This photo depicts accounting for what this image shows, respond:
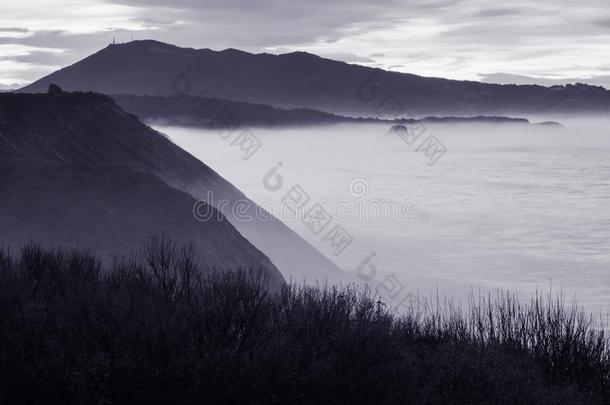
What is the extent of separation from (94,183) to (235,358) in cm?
3202

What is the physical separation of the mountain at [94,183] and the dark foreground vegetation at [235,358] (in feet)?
69.4

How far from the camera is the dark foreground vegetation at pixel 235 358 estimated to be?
16.4 metres

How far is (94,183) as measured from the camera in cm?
4769

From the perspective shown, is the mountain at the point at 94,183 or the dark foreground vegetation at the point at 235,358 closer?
the dark foreground vegetation at the point at 235,358

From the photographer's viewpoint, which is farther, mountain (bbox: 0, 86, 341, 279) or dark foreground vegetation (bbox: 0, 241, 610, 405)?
mountain (bbox: 0, 86, 341, 279)

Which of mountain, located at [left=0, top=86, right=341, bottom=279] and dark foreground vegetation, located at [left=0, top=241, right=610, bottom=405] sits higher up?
mountain, located at [left=0, top=86, right=341, bottom=279]

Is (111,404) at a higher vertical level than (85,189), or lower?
lower

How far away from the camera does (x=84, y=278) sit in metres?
25.4

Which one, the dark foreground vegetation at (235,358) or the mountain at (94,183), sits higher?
the mountain at (94,183)

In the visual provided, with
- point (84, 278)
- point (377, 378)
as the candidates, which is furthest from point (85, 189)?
point (377, 378)

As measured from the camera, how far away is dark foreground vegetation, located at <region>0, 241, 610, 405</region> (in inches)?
645

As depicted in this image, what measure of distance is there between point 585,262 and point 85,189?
13493cm

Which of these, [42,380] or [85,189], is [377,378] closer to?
[42,380]

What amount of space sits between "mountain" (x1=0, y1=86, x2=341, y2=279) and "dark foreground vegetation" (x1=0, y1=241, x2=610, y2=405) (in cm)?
2115
